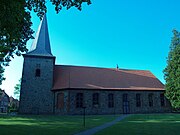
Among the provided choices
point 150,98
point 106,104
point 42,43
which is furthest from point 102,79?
point 42,43

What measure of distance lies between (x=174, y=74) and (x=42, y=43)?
2291 cm

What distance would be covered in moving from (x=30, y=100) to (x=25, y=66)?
5.56 meters

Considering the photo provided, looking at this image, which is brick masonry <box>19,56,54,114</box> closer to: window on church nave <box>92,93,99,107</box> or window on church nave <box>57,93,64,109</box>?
window on church nave <box>57,93,64,109</box>

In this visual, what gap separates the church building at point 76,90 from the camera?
92.6 feet

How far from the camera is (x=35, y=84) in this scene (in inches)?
1152

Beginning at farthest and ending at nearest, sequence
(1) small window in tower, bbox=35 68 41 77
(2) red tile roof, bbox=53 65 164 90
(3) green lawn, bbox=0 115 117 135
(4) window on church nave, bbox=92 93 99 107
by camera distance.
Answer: (1) small window in tower, bbox=35 68 41 77 < (2) red tile roof, bbox=53 65 164 90 < (4) window on church nave, bbox=92 93 99 107 < (3) green lawn, bbox=0 115 117 135

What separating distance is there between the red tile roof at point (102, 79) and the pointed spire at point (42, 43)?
12.2 feet

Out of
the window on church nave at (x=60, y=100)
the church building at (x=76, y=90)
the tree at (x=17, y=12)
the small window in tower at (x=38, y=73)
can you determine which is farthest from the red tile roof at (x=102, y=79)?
the tree at (x=17, y=12)

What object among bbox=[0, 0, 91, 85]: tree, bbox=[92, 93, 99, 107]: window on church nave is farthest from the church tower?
bbox=[0, 0, 91, 85]: tree

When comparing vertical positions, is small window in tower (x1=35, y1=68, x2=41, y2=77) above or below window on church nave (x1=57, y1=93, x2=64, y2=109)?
above

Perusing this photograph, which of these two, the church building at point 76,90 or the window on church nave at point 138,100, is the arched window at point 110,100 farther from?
the window on church nave at point 138,100

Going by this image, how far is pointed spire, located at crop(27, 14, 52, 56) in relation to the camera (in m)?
30.8

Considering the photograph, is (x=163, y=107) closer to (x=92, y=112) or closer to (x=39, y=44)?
(x=92, y=112)

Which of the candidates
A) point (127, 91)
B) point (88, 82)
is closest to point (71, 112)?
point (88, 82)
